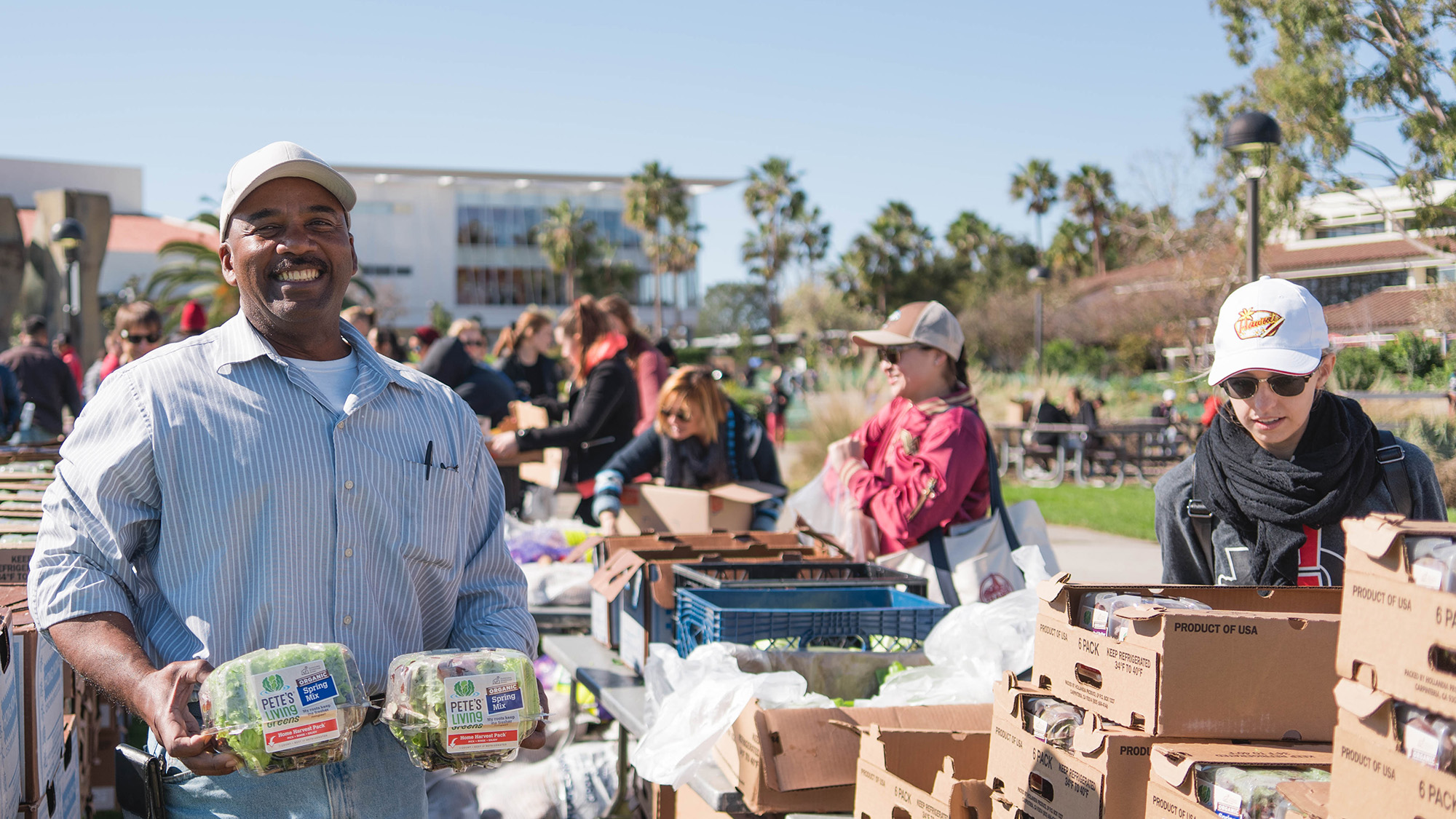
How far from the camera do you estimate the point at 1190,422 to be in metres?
19.9

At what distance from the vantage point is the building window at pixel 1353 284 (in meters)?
18.0

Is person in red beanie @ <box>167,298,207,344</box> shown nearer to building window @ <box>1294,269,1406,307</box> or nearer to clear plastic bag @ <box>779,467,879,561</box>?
clear plastic bag @ <box>779,467,879,561</box>

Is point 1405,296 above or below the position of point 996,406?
above

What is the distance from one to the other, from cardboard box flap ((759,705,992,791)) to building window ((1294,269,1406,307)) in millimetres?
15891

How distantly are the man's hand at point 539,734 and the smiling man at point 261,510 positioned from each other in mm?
203

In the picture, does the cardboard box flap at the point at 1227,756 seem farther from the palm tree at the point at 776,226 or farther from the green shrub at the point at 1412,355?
the palm tree at the point at 776,226

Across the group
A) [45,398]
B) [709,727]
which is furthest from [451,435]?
[45,398]

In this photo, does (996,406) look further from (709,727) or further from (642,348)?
(709,727)

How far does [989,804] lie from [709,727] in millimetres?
949

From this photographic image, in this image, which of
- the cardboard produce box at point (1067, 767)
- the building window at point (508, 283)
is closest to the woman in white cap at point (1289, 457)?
the cardboard produce box at point (1067, 767)

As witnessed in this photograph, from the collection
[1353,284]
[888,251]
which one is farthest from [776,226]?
[1353,284]

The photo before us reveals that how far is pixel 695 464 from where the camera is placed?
5.67 m

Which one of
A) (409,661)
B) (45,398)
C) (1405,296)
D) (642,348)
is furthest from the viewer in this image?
(1405,296)

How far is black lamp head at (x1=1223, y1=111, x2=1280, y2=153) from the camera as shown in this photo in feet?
27.6
